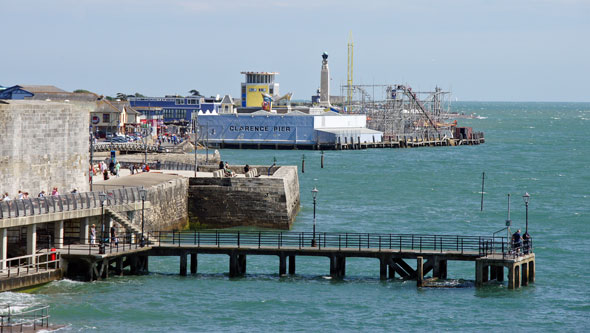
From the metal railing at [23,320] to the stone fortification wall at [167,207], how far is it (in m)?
14.6

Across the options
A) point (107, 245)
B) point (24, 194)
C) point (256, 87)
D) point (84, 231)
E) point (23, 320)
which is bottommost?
point (23, 320)

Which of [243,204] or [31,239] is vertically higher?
[243,204]

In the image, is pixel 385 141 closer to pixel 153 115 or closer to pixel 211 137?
pixel 211 137

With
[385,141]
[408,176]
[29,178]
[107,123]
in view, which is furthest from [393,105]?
[29,178]

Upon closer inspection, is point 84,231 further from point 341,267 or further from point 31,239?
point 341,267

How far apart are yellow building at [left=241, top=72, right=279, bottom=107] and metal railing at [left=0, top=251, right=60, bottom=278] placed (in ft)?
441

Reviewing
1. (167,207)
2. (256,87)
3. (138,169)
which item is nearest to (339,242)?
(167,207)

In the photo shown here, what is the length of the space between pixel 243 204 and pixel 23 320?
26.2 m

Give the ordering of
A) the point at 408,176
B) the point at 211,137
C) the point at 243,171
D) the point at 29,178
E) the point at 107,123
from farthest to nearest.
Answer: the point at 211,137 → the point at 107,123 → the point at 408,176 → the point at 243,171 → the point at 29,178

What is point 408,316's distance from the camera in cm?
→ 4147

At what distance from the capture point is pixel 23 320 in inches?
1423

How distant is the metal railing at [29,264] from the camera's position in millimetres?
42531

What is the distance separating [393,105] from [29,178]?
5423 inches

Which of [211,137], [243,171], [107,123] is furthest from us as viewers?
[211,137]
